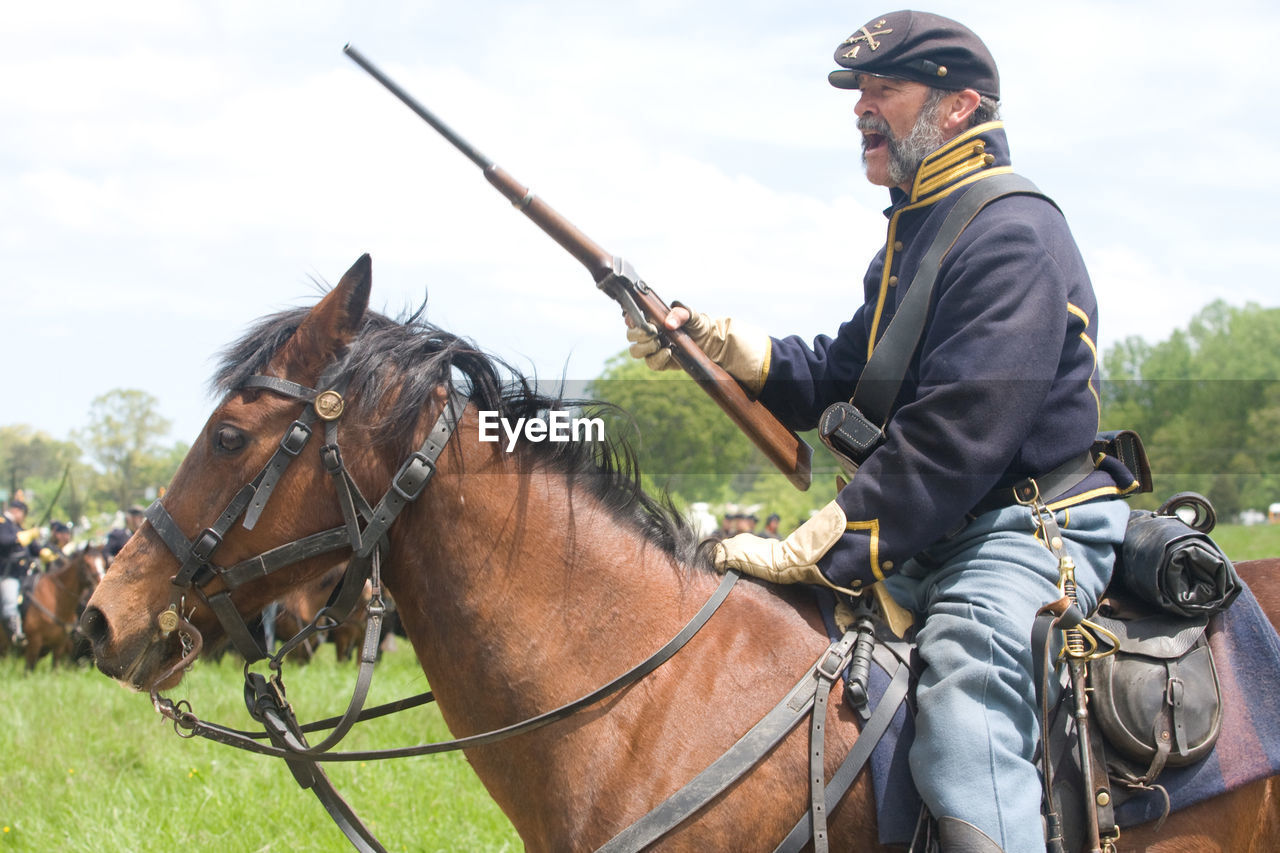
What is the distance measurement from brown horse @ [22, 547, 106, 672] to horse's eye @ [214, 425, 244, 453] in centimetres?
1443

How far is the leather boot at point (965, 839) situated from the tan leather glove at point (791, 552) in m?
0.70

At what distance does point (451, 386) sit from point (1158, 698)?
2356 mm

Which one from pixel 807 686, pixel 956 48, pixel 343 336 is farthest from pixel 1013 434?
pixel 343 336

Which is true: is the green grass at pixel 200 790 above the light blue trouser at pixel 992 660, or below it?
below

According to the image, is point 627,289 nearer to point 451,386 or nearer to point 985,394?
point 451,386

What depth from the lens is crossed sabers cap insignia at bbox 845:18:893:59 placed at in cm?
365

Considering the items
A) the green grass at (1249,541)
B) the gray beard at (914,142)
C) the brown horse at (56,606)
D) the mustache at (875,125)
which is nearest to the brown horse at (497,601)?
the gray beard at (914,142)

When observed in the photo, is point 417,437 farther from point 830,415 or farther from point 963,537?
point 963,537

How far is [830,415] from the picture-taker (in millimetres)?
3504

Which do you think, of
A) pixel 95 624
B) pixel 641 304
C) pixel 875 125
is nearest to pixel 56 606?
pixel 95 624

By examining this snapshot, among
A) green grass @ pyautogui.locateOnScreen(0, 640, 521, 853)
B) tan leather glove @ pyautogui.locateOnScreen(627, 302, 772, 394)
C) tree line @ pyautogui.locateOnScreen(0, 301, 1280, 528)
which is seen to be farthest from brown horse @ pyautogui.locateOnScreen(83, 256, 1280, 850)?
tree line @ pyautogui.locateOnScreen(0, 301, 1280, 528)

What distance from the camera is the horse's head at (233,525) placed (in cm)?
314

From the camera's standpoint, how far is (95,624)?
3.14 metres

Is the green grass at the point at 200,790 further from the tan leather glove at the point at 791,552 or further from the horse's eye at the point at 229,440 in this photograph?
the tan leather glove at the point at 791,552
